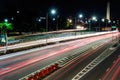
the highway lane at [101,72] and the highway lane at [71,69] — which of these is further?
the highway lane at [101,72]

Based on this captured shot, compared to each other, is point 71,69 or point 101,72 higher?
point 71,69

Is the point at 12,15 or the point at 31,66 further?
the point at 12,15

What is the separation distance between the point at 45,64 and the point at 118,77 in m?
14.8

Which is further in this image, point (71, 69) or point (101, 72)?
point (71, 69)

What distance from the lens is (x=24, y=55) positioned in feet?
189

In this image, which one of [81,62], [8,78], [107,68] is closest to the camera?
[8,78]

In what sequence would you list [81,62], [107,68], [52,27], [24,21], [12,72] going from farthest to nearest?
[52,27] < [24,21] < [81,62] < [107,68] < [12,72]

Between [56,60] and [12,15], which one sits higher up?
[12,15]

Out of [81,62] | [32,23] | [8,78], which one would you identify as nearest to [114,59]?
[81,62]

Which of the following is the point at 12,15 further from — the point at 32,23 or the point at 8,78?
the point at 8,78

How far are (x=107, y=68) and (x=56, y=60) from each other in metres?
11.5

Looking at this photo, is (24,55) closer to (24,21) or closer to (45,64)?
(45,64)

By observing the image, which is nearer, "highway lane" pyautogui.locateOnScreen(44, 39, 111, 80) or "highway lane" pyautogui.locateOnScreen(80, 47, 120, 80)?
"highway lane" pyautogui.locateOnScreen(44, 39, 111, 80)

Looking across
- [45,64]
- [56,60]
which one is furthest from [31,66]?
[56,60]
